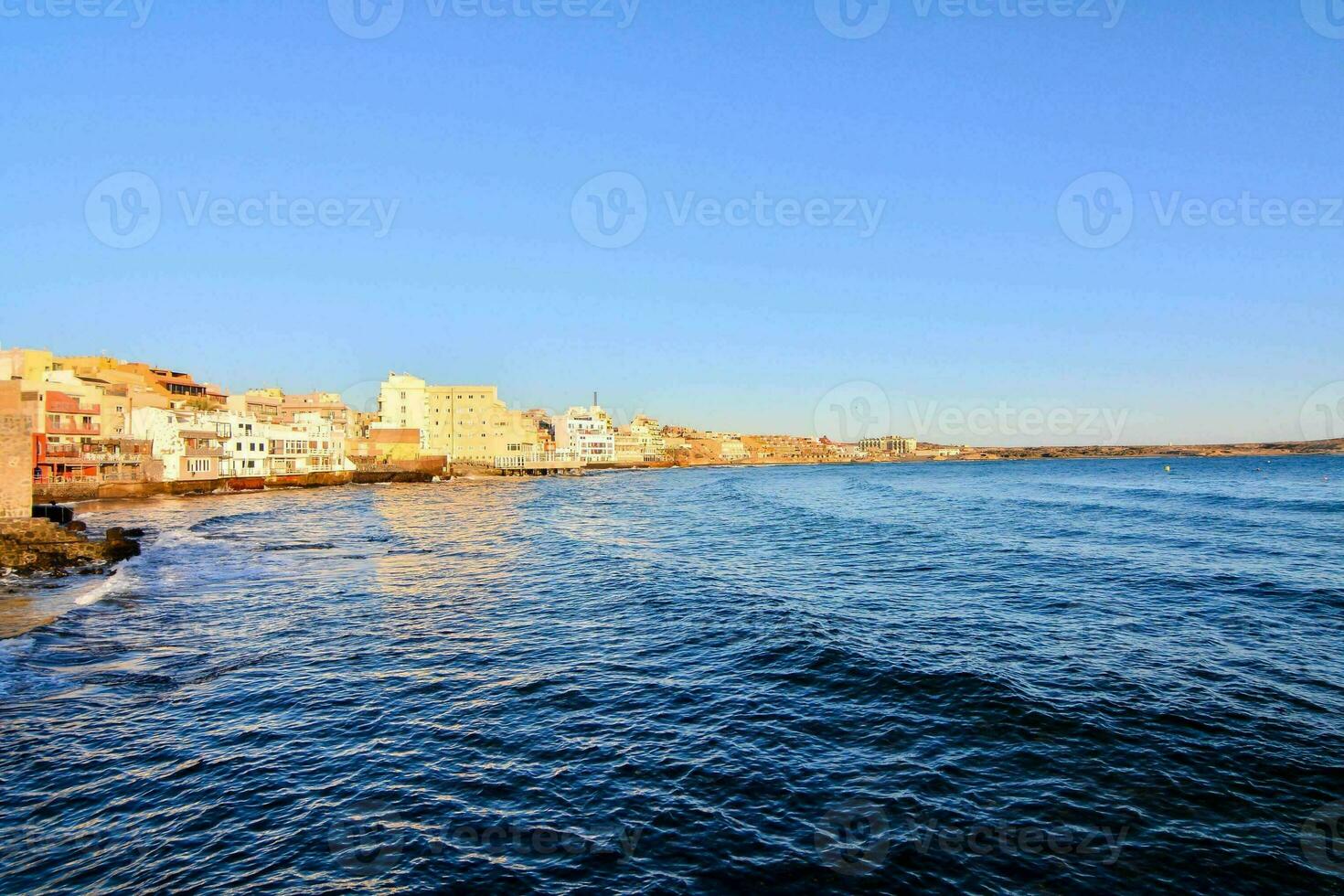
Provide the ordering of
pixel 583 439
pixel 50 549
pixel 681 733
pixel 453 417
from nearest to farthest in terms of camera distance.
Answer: pixel 681 733
pixel 50 549
pixel 453 417
pixel 583 439

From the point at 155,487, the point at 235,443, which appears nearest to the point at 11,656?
the point at 155,487

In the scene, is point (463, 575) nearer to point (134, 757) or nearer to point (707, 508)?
point (134, 757)

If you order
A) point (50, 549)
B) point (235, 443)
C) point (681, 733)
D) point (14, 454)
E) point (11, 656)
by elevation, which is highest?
point (235, 443)

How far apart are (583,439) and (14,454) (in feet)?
472

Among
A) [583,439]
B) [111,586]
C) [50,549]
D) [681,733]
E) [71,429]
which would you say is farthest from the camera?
[583,439]

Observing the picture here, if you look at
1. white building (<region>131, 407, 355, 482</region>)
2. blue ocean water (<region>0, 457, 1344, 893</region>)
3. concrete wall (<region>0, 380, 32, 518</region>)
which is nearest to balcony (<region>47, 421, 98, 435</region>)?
white building (<region>131, 407, 355, 482</region>)

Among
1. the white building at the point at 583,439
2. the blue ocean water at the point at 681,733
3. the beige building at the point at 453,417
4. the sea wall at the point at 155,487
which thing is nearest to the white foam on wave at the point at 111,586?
the blue ocean water at the point at 681,733

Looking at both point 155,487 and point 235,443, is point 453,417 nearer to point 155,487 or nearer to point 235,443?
point 235,443

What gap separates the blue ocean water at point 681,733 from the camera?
841 cm

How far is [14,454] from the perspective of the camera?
3103cm

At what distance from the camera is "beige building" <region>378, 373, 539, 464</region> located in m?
146

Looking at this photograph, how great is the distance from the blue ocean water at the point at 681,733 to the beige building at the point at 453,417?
120501mm

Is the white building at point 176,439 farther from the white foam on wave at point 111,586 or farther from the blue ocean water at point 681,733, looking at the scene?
the blue ocean water at point 681,733

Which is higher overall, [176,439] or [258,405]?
[258,405]
